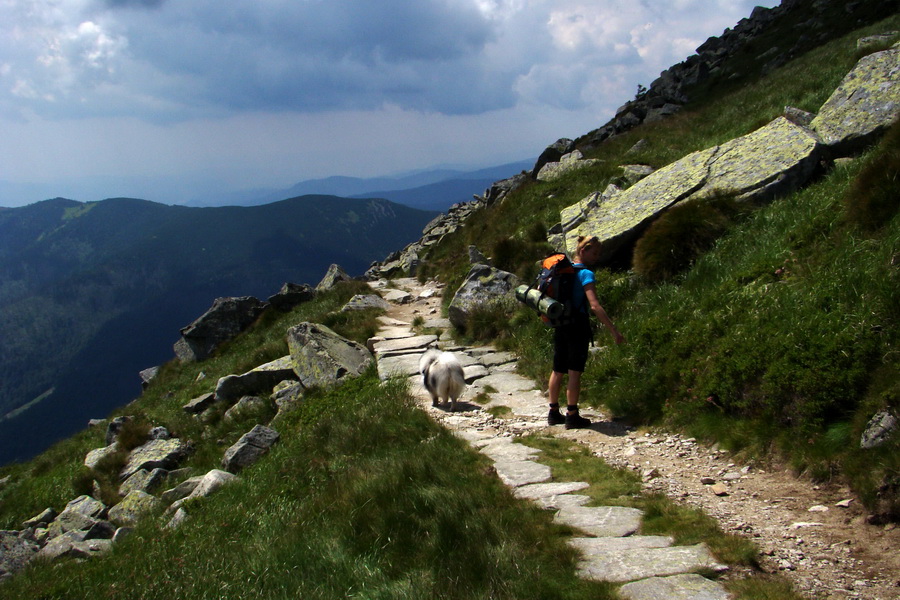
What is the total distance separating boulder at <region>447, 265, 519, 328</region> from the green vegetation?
0.86 meters

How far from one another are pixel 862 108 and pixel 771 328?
7804mm

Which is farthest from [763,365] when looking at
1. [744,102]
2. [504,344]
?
[744,102]

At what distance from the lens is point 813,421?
17.5 feet

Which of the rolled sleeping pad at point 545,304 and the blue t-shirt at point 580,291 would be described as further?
the blue t-shirt at point 580,291

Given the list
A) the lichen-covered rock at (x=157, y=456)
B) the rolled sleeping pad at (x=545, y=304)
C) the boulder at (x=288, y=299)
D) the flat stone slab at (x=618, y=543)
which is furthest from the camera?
the boulder at (x=288, y=299)

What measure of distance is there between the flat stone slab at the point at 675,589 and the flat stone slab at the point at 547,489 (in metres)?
1.77

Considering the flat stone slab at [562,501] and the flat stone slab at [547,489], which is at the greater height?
the flat stone slab at [562,501]

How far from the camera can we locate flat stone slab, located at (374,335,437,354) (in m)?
13.7

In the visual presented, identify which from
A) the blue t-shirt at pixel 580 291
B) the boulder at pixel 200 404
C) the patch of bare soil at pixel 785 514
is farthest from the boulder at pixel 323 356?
the patch of bare soil at pixel 785 514

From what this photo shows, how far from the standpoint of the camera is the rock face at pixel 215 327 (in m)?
27.6

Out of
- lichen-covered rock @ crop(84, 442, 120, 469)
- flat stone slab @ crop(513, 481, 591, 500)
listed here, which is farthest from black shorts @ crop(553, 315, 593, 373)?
lichen-covered rock @ crop(84, 442, 120, 469)

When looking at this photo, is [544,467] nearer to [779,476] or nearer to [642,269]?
[779,476]

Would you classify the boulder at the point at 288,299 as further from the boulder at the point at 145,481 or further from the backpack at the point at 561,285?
the backpack at the point at 561,285

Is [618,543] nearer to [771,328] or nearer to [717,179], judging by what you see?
[771,328]
